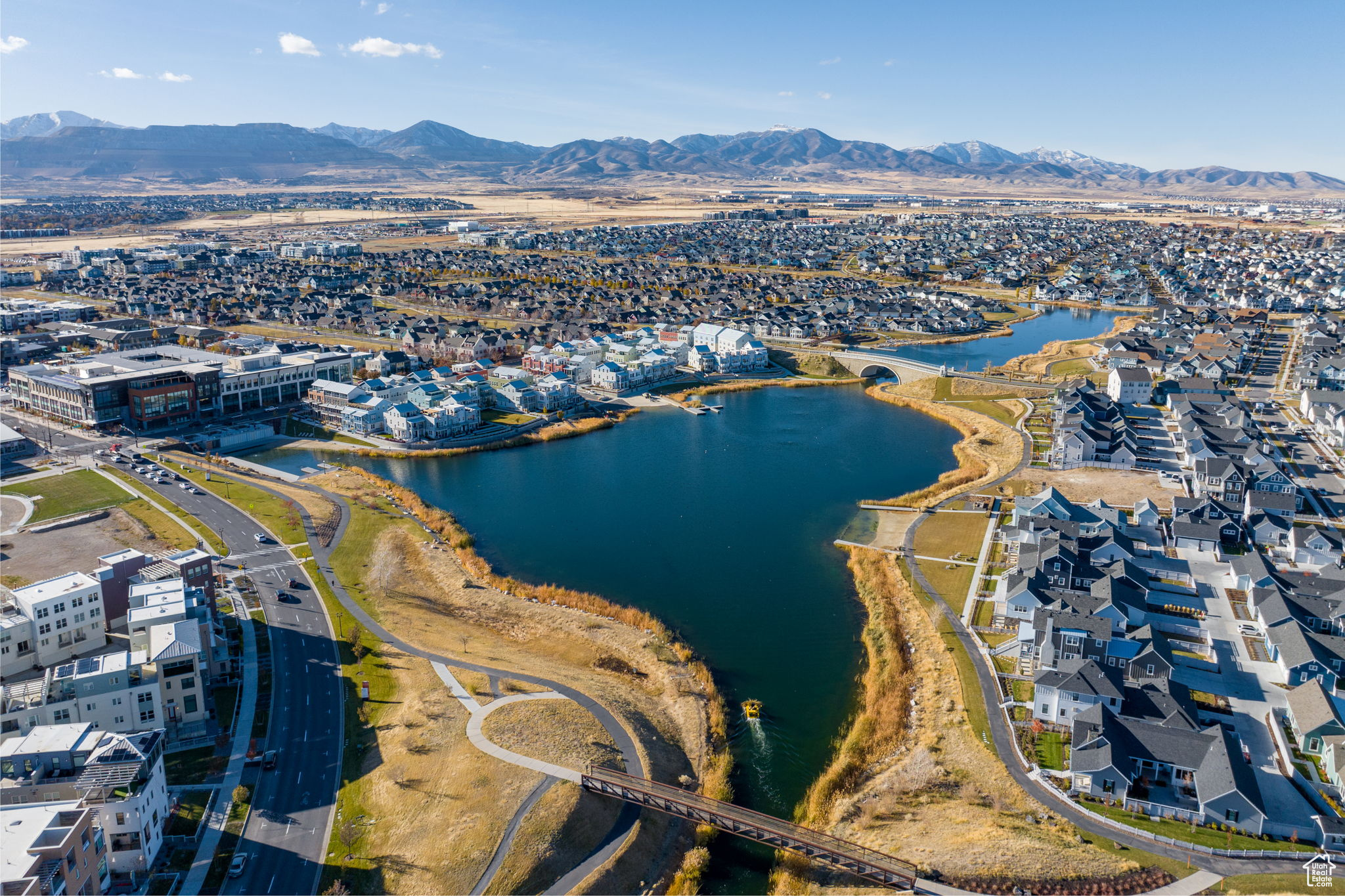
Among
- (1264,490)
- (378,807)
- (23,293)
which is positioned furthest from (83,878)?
(23,293)

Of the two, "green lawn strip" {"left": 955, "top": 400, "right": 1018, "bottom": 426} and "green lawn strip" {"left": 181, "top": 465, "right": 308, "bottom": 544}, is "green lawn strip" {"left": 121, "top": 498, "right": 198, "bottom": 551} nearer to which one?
"green lawn strip" {"left": 181, "top": 465, "right": 308, "bottom": 544}

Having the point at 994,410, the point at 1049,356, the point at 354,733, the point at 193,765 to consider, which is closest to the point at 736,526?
the point at 354,733

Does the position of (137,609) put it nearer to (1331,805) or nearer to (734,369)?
(1331,805)

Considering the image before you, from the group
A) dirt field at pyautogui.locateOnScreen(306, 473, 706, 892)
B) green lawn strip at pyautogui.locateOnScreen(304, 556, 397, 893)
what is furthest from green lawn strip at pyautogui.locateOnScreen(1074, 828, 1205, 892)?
green lawn strip at pyautogui.locateOnScreen(304, 556, 397, 893)

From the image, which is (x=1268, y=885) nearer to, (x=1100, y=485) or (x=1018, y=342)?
(x=1100, y=485)

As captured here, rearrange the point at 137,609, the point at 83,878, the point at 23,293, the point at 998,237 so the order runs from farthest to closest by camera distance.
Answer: the point at 998,237 < the point at 23,293 < the point at 137,609 < the point at 83,878
